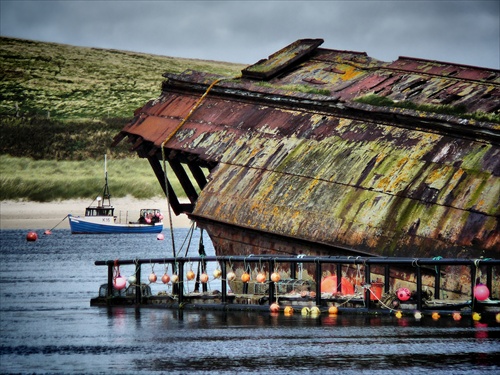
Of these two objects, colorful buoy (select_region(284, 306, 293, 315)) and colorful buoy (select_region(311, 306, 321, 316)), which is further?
colorful buoy (select_region(284, 306, 293, 315))

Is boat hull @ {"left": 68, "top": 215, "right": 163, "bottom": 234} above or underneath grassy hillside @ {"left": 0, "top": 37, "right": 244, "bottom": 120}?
underneath

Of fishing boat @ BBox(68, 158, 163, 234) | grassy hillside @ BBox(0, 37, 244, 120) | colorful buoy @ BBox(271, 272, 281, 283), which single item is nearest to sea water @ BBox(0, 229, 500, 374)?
colorful buoy @ BBox(271, 272, 281, 283)

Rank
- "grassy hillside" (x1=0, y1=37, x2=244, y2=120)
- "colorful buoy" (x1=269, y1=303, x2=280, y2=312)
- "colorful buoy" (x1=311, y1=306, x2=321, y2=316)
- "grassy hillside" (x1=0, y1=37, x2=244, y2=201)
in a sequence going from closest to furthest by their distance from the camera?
1. "colorful buoy" (x1=311, y1=306, x2=321, y2=316)
2. "colorful buoy" (x1=269, y1=303, x2=280, y2=312)
3. "grassy hillside" (x1=0, y1=37, x2=244, y2=201)
4. "grassy hillside" (x1=0, y1=37, x2=244, y2=120)

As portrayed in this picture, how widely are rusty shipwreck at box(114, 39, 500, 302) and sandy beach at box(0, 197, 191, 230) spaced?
52.5 metres

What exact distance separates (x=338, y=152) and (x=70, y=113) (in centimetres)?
8714

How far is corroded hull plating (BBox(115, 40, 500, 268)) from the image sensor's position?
25.5m

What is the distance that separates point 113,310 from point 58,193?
5959cm

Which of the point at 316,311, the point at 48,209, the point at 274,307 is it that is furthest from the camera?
the point at 48,209

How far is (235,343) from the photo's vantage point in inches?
880

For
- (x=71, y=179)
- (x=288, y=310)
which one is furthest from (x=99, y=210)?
(x=288, y=310)

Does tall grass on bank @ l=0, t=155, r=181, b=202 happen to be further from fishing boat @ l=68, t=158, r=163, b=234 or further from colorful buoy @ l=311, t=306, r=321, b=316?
colorful buoy @ l=311, t=306, r=321, b=316

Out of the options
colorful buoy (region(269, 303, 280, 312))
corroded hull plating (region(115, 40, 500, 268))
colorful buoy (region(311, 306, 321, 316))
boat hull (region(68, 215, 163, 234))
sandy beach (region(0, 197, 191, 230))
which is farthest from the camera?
sandy beach (region(0, 197, 191, 230))

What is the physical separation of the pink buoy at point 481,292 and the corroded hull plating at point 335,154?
1319 millimetres

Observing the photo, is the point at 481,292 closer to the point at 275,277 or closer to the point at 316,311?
the point at 316,311
